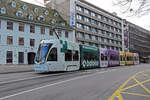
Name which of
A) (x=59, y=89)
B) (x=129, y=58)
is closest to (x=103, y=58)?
(x=129, y=58)

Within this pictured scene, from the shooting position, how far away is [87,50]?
20.4 metres

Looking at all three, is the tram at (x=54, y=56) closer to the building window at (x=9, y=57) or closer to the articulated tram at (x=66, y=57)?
the articulated tram at (x=66, y=57)

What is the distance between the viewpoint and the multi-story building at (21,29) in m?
29.4

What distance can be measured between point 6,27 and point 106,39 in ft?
130

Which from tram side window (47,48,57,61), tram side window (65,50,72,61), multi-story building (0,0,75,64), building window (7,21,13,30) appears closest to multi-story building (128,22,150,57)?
multi-story building (0,0,75,64)

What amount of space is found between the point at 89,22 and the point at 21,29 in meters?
25.0

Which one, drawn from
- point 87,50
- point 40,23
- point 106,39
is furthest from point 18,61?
point 106,39

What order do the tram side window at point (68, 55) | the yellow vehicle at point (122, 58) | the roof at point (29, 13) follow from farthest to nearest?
the yellow vehicle at point (122, 58), the roof at point (29, 13), the tram side window at point (68, 55)

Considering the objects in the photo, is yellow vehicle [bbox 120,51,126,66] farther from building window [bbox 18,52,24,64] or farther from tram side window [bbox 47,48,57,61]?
tram side window [bbox 47,48,57,61]

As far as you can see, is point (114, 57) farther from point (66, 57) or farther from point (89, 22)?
point (89, 22)

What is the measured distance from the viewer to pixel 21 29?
32156mm

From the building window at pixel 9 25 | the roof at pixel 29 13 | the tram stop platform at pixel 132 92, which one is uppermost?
the roof at pixel 29 13

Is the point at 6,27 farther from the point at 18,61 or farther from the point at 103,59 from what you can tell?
the point at 103,59

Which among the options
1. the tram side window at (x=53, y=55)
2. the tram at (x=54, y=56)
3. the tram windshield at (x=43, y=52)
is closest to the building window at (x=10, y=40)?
the tram at (x=54, y=56)
